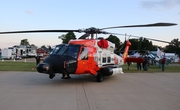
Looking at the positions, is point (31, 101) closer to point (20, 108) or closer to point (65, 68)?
point (20, 108)

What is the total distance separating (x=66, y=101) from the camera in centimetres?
729

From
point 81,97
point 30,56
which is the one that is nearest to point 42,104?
point 81,97

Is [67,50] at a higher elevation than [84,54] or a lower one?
higher

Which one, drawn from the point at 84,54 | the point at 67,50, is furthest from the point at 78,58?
the point at 67,50

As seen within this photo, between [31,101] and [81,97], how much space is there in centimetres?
191

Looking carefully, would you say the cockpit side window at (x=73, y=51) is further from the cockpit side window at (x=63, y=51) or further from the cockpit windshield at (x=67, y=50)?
the cockpit side window at (x=63, y=51)

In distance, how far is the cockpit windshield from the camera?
11.1 m

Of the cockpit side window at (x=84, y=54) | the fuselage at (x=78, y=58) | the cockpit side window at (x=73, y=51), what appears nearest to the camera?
the fuselage at (x=78, y=58)

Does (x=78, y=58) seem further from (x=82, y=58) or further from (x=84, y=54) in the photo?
(x=84, y=54)

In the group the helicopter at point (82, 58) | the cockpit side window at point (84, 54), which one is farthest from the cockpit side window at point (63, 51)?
the cockpit side window at point (84, 54)

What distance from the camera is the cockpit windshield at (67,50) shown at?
36.4 ft

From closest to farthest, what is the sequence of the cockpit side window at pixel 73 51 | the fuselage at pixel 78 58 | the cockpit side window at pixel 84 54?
the fuselage at pixel 78 58, the cockpit side window at pixel 73 51, the cockpit side window at pixel 84 54

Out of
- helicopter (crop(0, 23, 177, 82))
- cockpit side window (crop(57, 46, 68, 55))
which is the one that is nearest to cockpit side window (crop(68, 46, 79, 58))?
helicopter (crop(0, 23, 177, 82))

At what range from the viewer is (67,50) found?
37.0 feet
